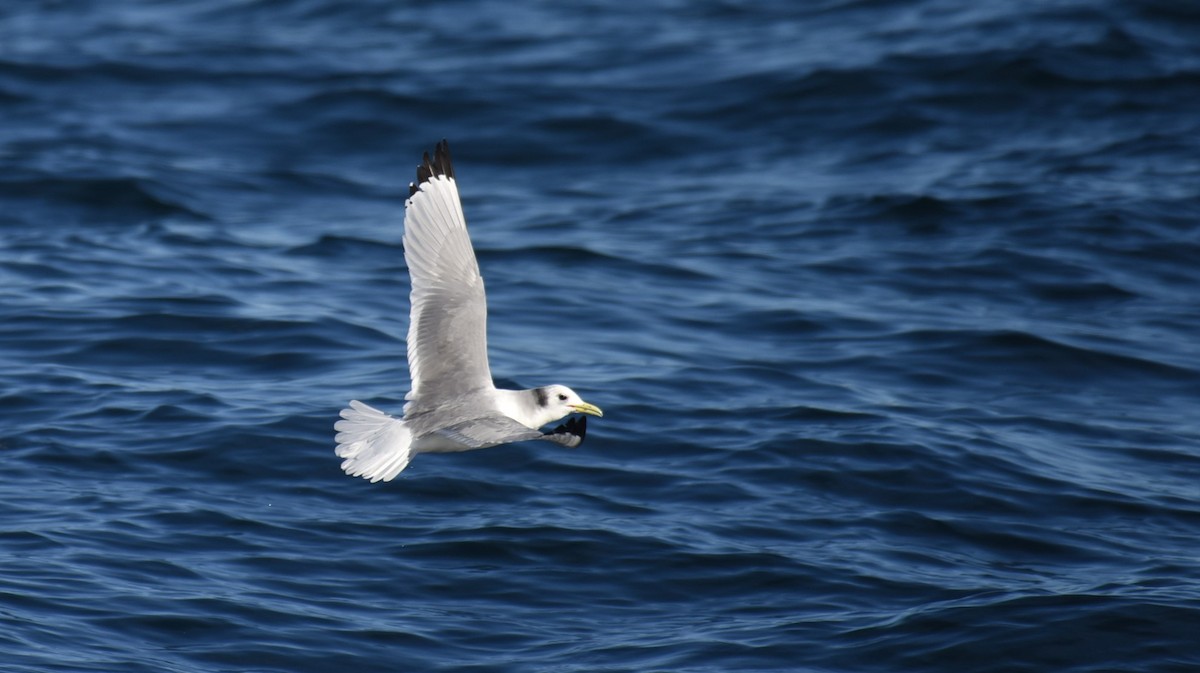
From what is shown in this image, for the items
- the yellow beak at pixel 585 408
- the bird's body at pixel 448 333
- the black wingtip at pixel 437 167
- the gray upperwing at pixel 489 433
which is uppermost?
the black wingtip at pixel 437 167

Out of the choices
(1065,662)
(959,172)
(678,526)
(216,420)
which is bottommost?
(1065,662)

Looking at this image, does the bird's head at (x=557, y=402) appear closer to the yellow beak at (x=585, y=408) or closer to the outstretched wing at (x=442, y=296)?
the yellow beak at (x=585, y=408)

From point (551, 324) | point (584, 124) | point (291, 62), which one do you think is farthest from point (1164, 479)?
point (291, 62)

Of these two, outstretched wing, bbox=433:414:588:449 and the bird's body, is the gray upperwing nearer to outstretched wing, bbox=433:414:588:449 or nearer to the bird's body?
outstretched wing, bbox=433:414:588:449

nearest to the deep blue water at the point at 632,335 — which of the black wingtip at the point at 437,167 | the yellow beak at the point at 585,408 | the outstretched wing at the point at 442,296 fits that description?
the yellow beak at the point at 585,408

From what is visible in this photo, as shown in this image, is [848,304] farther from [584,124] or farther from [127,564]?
[127,564]

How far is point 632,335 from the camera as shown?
442 inches

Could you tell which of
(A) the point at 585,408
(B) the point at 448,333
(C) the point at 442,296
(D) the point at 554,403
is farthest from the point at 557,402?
(C) the point at 442,296

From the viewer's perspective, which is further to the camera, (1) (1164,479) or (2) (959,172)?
(2) (959,172)

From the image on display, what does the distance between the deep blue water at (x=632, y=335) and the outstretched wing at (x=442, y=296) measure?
1.02 m

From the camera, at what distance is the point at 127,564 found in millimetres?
7602

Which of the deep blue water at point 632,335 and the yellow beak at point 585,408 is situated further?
the yellow beak at point 585,408

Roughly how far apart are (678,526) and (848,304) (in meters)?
3.99

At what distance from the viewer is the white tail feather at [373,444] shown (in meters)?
6.83
